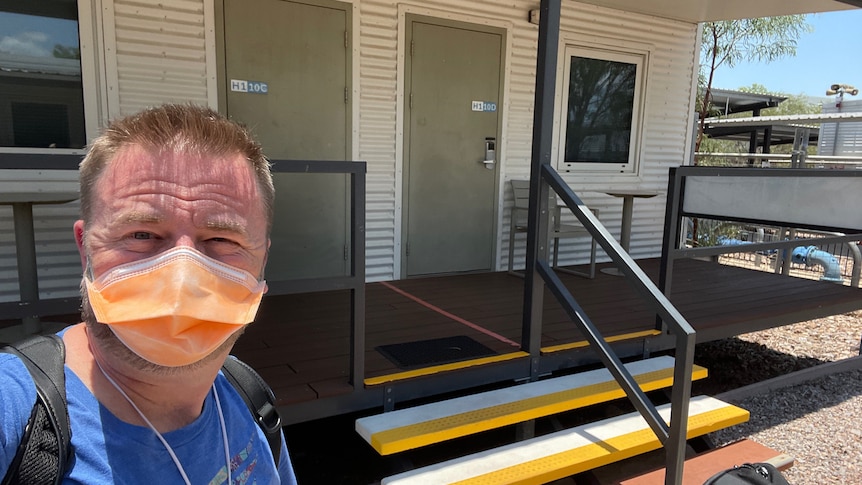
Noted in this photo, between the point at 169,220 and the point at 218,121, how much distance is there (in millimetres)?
181

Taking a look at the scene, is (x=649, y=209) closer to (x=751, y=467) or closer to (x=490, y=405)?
(x=490, y=405)

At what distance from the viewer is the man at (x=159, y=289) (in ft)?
2.82

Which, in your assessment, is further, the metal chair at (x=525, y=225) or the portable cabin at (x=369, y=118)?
the metal chair at (x=525, y=225)

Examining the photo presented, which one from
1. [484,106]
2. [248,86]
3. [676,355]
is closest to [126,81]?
[248,86]

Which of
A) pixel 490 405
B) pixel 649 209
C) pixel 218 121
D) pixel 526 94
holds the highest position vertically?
pixel 526 94

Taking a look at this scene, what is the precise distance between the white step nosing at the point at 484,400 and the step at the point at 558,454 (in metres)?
0.23

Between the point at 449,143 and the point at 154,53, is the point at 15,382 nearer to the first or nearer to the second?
the point at 154,53

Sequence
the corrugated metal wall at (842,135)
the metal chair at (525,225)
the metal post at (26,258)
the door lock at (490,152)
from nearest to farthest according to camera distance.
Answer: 1. the metal post at (26,258)
2. the metal chair at (525,225)
3. the door lock at (490,152)
4. the corrugated metal wall at (842,135)

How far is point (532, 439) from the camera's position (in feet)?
8.71

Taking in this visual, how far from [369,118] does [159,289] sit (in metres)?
3.95

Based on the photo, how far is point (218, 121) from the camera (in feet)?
3.13

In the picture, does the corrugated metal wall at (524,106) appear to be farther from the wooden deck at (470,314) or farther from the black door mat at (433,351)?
the black door mat at (433,351)

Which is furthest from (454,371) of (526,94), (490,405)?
(526,94)

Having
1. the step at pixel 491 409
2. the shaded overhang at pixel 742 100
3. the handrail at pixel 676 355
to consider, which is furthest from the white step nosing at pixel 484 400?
the shaded overhang at pixel 742 100
